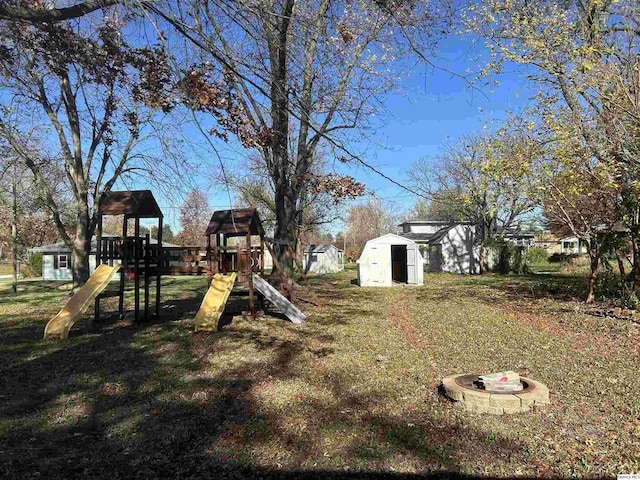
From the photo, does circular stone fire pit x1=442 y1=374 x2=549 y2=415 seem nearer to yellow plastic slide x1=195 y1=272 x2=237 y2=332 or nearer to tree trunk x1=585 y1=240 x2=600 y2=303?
yellow plastic slide x1=195 y1=272 x2=237 y2=332

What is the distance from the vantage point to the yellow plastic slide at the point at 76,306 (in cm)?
867

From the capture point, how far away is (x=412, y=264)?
69.9 ft

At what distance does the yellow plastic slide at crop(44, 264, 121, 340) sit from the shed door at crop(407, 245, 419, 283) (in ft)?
46.5

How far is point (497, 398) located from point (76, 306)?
817 cm

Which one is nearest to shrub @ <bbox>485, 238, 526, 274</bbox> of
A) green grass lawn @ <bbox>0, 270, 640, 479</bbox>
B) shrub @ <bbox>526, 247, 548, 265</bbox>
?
shrub @ <bbox>526, 247, 548, 265</bbox>

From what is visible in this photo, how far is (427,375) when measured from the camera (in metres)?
5.91

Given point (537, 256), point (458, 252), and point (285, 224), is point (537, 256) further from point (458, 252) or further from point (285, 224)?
point (285, 224)

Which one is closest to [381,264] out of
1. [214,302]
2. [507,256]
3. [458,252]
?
[507,256]

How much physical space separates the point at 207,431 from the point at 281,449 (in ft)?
2.73

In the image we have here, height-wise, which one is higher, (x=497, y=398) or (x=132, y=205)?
(x=132, y=205)

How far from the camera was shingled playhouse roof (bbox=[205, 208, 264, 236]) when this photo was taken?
1059 cm

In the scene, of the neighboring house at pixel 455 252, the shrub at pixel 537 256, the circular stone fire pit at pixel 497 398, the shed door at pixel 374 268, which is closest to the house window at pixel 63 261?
the shed door at pixel 374 268

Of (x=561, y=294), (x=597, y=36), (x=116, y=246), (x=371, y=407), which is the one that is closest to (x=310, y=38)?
(x=371, y=407)

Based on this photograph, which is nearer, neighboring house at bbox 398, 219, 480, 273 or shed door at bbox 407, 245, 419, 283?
shed door at bbox 407, 245, 419, 283
